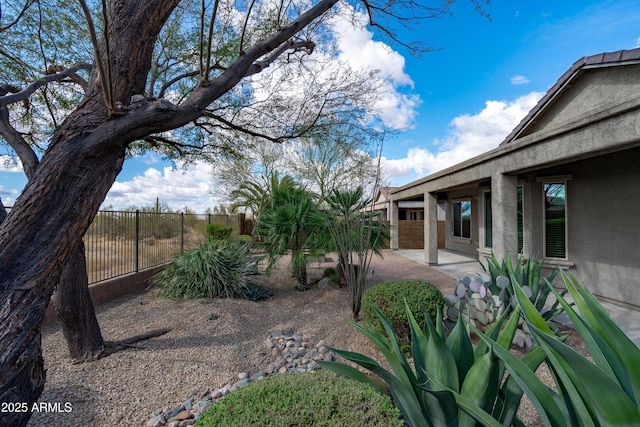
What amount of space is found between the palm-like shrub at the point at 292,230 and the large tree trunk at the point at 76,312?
314 centimetres

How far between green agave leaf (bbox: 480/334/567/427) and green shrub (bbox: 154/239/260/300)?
18.0 feet

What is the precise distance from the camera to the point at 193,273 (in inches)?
245

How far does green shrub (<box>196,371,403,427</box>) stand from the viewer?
1.29 m

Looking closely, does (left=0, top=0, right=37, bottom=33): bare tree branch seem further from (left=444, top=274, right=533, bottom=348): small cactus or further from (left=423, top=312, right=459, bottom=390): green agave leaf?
(left=444, top=274, right=533, bottom=348): small cactus

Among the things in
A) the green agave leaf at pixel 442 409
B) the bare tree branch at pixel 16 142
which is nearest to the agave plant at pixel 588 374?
the green agave leaf at pixel 442 409

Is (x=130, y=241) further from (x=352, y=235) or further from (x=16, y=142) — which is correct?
(x=352, y=235)

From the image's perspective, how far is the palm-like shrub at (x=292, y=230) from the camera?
244 inches

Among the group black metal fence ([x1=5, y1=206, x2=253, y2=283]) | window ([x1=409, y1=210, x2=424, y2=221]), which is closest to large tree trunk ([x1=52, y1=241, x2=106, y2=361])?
black metal fence ([x1=5, y1=206, x2=253, y2=283])

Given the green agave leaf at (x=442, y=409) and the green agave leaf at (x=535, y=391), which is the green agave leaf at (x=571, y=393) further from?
the green agave leaf at (x=442, y=409)

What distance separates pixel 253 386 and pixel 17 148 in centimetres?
383

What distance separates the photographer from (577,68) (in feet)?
19.1

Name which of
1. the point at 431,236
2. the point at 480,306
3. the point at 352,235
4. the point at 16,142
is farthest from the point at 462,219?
the point at 16,142

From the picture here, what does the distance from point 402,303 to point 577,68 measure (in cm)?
612

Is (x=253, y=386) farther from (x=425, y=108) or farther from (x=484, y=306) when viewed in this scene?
(x=425, y=108)
